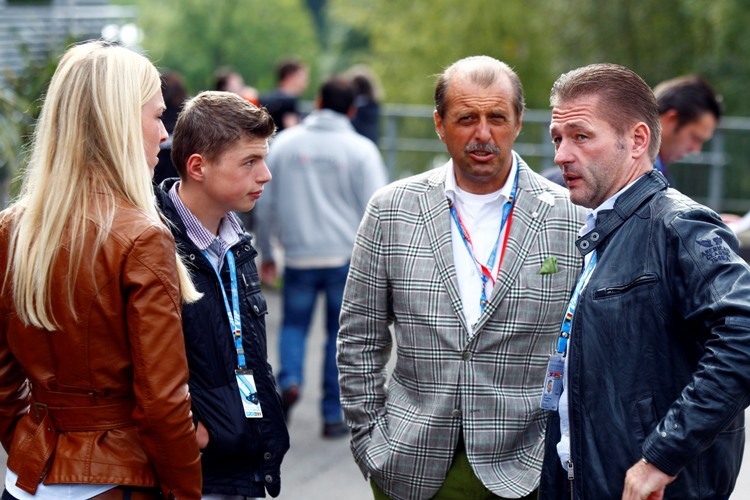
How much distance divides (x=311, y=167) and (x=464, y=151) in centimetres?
396

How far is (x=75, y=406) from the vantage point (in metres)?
3.19

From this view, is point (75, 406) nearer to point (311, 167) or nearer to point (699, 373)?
point (699, 373)

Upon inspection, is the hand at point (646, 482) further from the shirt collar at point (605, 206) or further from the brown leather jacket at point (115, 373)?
the brown leather jacket at point (115, 373)

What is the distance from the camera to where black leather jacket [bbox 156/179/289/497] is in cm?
359

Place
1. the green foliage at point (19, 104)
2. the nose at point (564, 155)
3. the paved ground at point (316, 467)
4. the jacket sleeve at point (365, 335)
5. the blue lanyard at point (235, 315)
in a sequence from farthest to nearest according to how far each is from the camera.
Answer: the green foliage at point (19, 104)
the paved ground at point (316, 467)
the jacket sleeve at point (365, 335)
the blue lanyard at point (235, 315)
the nose at point (564, 155)

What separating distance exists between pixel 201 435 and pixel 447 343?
2.86ft

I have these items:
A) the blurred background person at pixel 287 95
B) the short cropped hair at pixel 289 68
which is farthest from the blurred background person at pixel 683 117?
the short cropped hair at pixel 289 68

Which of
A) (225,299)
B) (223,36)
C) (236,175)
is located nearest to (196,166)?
(236,175)

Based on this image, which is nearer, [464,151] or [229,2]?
[464,151]

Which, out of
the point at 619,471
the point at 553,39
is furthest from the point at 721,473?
the point at 553,39

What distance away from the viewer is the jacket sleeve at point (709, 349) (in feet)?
9.13

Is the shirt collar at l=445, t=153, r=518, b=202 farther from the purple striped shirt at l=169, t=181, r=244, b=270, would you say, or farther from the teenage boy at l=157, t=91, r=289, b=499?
the purple striped shirt at l=169, t=181, r=244, b=270

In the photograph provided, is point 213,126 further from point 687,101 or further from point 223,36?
point 223,36

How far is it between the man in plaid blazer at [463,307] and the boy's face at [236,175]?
0.48 m
